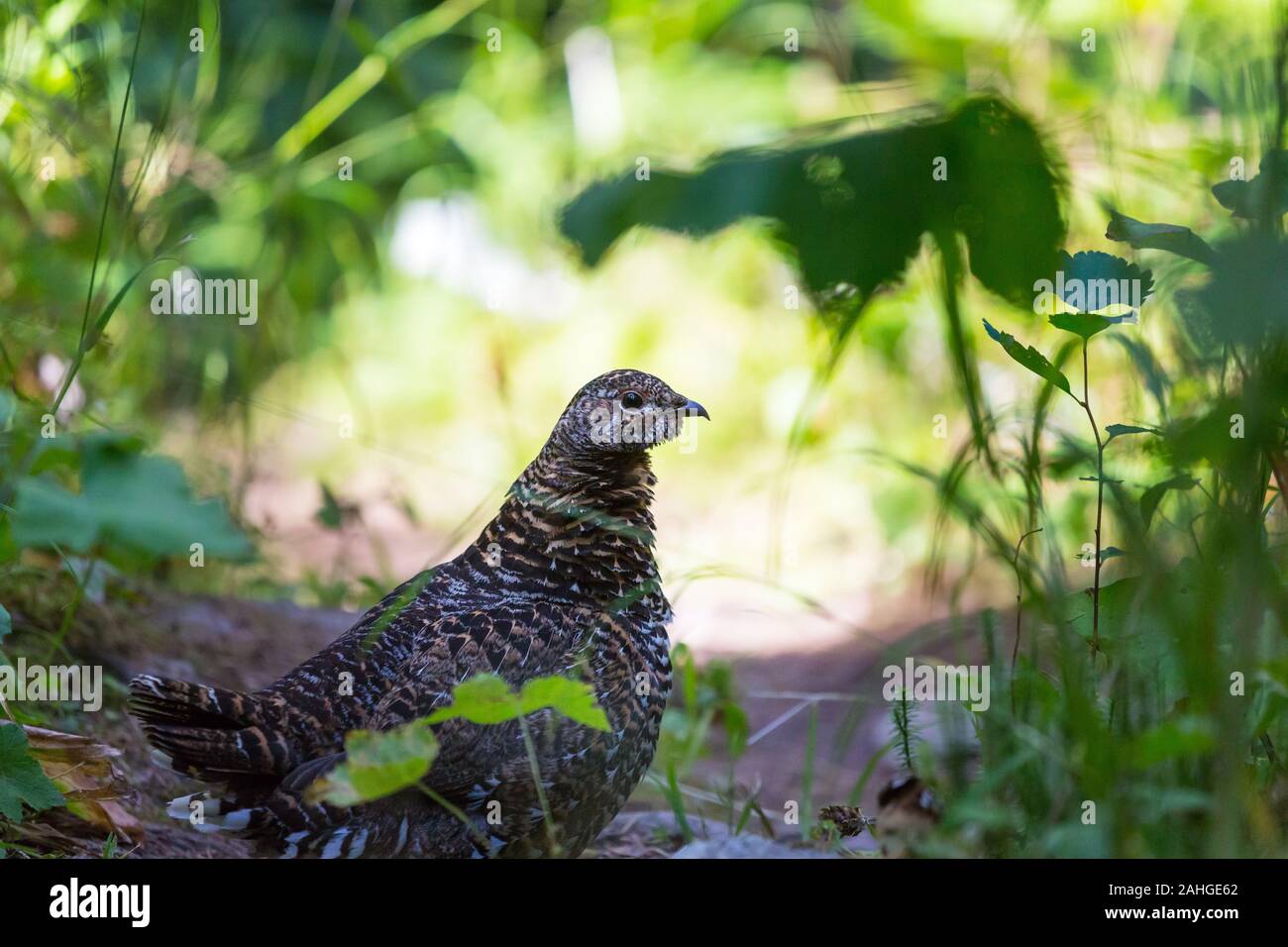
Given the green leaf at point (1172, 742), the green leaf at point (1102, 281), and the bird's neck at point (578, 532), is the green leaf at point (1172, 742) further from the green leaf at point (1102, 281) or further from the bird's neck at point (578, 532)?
the bird's neck at point (578, 532)

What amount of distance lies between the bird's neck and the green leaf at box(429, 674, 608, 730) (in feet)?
1.87

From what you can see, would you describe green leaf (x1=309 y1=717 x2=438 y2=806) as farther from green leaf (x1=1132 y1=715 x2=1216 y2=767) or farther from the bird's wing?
green leaf (x1=1132 y1=715 x2=1216 y2=767)

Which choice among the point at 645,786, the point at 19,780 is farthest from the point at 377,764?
the point at 645,786

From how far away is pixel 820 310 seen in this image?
208 cm

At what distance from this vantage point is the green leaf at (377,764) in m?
1.90

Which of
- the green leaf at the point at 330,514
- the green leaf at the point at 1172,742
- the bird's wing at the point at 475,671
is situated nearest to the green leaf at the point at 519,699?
the bird's wing at the point at 475,671

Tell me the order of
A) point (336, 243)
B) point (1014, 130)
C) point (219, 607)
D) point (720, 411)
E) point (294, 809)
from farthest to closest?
1. point (336, 243)
2. point (720, 411)
3. point (219, 607)
4. point (294, 809)
5. point (1014, 130)

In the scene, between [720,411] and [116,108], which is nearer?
[116,108]

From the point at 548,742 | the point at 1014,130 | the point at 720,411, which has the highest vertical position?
the point at 720,411

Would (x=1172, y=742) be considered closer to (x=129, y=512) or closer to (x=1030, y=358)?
(x=1030, y=358)

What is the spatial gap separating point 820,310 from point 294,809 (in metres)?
1.32

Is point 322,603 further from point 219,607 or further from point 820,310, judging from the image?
point 820,310

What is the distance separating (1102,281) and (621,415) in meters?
1.01
